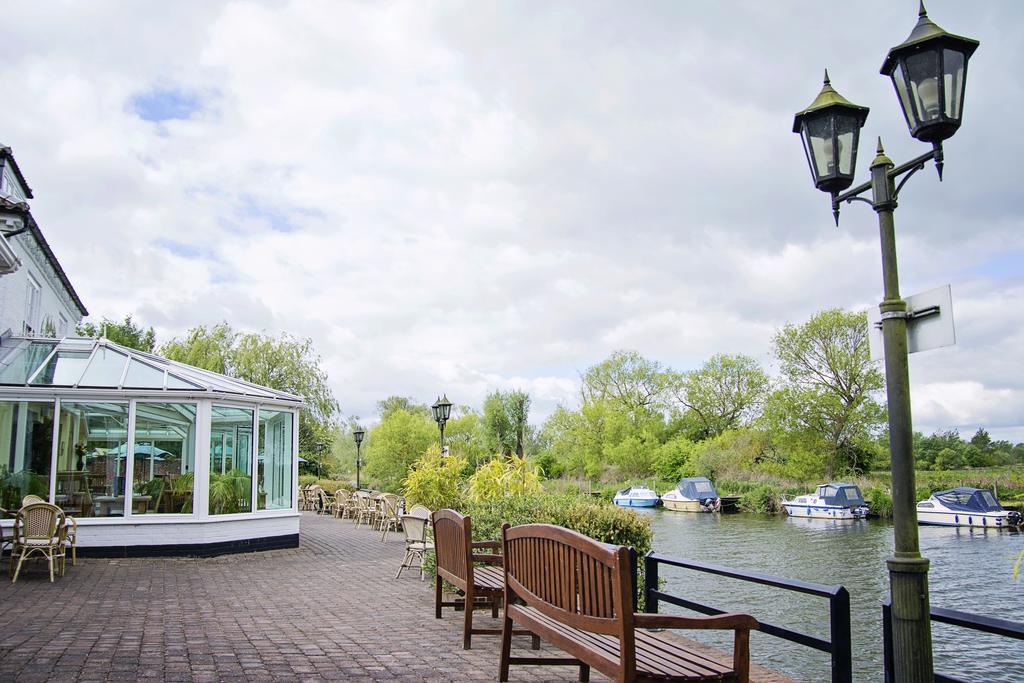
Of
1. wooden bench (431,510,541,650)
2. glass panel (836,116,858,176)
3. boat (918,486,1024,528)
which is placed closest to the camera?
glass panel (836,116,858,176)

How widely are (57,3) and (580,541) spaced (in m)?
9.25

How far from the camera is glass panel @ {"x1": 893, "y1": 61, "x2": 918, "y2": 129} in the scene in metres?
3.69

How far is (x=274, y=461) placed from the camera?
13.9m

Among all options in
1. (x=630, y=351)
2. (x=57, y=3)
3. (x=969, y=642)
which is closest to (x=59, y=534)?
(x=57, y=3)

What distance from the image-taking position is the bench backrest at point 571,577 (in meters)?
3.41

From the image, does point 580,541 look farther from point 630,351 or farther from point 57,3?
point 630,351

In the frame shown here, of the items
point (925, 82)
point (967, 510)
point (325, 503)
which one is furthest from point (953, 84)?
point (967, 510)

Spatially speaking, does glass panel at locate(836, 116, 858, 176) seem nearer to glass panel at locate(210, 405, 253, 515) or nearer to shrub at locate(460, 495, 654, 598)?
shrub at locate(460, 495, 654, 598)

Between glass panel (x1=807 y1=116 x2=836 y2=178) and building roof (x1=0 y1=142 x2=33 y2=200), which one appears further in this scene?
building roof (x1=0 y1=142 x2=33 y2=200)

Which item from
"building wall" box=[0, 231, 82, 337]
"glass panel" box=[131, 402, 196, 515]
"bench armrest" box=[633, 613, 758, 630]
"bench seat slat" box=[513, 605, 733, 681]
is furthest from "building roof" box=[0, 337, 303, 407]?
"bench armrest" box=[633, 613, 758, 630]

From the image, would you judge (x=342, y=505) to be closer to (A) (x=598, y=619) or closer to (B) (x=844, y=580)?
(B) (x=844, y=580)

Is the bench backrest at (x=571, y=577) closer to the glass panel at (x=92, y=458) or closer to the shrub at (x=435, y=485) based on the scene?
the shrub at (x=435, y=485)

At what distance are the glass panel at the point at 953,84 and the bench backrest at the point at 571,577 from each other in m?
2.58

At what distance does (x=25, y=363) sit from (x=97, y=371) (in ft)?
4.17
